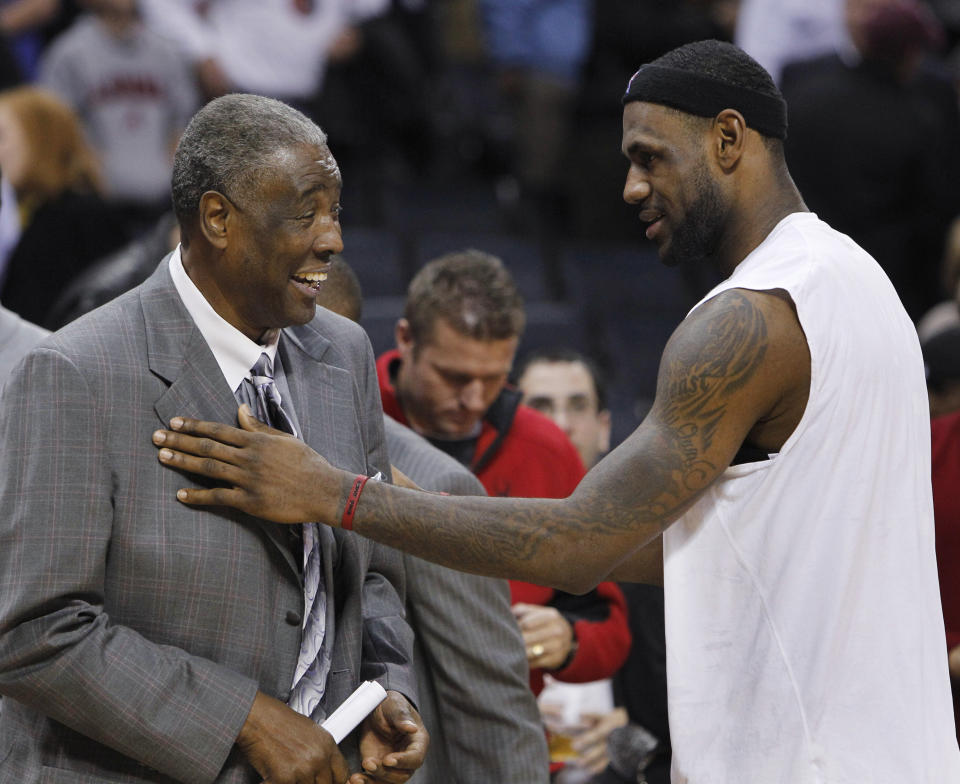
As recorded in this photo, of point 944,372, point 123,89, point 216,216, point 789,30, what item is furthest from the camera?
point 789,30

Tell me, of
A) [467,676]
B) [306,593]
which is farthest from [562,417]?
[306,593]

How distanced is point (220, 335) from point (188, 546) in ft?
1.23

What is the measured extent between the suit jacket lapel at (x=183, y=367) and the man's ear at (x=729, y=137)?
3.25ft

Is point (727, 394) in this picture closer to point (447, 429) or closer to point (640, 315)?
point (447, 429)

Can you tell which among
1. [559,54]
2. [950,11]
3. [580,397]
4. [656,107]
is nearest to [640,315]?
[559,54]

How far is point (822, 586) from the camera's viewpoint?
8.12 ft

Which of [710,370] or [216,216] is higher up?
[216,216]

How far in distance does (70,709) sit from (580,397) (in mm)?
2817

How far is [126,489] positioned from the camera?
2.25 m

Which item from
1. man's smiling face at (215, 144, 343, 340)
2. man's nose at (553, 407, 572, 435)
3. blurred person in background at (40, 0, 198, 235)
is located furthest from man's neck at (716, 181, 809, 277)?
blurred person in background at (40, 0, 198, 235)

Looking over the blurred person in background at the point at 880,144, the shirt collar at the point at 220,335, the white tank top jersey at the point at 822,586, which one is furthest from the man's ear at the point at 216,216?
the blurred person in background at the point at 880,144

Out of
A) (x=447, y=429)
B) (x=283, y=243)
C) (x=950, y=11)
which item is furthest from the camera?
(x=950, y=11)

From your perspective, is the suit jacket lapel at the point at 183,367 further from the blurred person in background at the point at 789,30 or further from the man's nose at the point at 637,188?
the blurred person in background at the point at 789,30

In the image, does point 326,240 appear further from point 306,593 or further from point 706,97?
point 706,97
